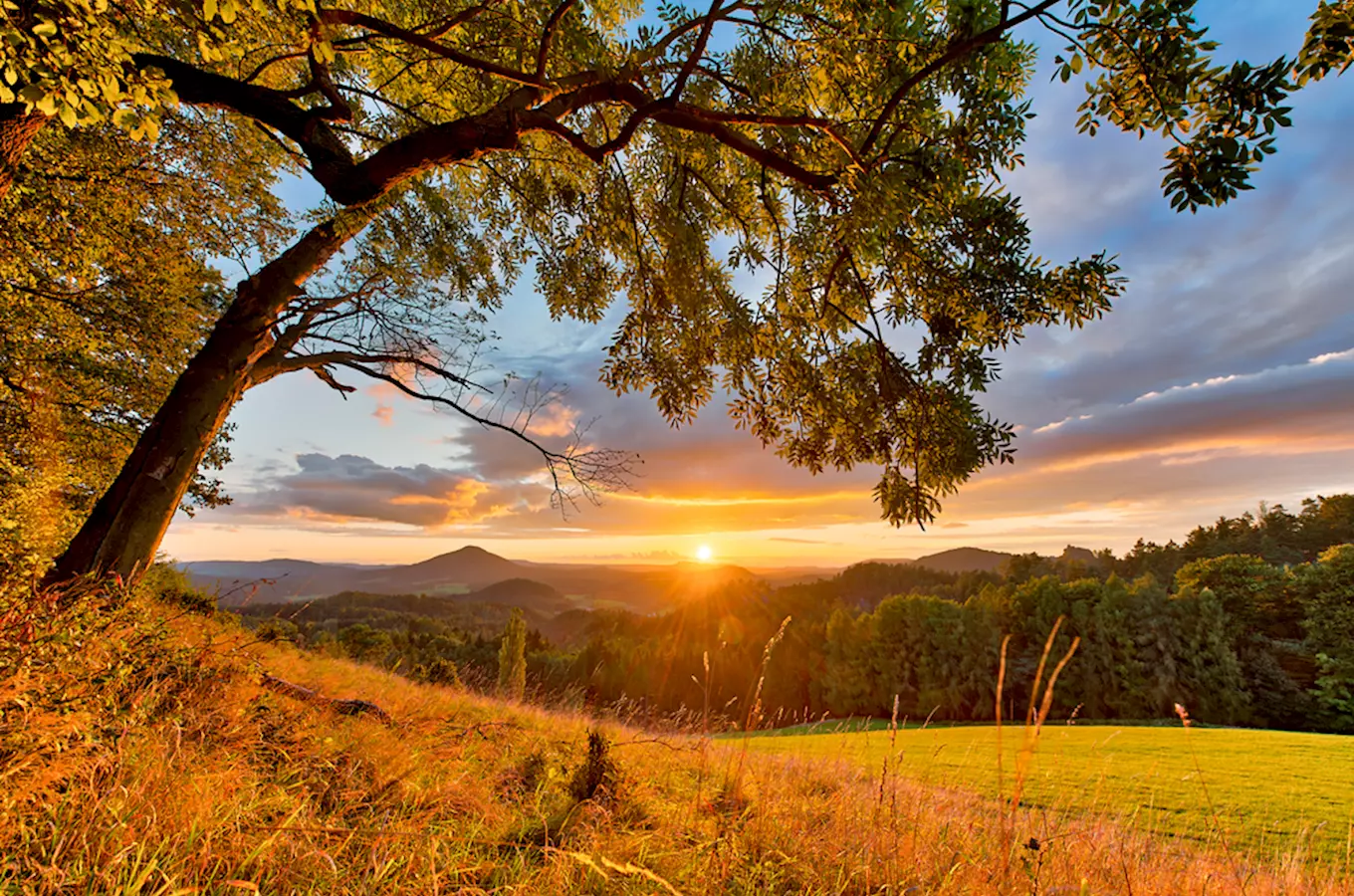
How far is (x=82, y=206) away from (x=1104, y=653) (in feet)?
156

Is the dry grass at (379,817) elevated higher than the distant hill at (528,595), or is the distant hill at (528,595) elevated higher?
the dry grass at (379,817)

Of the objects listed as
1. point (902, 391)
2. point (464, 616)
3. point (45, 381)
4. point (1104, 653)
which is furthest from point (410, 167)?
point (464, 616)

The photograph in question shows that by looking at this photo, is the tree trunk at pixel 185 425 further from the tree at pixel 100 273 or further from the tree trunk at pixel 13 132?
the tree trunk at pixel 13 132

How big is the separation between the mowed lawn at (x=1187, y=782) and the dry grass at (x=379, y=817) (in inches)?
20.6

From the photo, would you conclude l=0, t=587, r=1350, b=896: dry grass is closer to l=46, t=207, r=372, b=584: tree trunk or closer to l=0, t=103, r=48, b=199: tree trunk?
l=46, t=207, r=372, b=584: tree trunk

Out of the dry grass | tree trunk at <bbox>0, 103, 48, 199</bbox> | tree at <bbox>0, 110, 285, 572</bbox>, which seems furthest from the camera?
tree at <bbox>0, 110, 285, 572</bbox>

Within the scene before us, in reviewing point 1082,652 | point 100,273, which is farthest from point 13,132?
point 1082,652

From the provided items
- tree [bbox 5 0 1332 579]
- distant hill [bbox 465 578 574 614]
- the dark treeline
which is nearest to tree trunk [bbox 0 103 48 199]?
tree [bbox 5 0 1332 579]

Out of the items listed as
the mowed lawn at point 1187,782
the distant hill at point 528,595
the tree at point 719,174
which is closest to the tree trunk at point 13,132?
the tree at point 719,174

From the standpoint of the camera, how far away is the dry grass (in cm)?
197

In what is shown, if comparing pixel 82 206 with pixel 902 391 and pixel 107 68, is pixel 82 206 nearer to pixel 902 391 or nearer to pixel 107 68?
pixel 107 68

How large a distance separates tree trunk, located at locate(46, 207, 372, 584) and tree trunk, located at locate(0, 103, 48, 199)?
60.8 inches

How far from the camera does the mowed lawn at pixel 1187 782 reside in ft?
16.5

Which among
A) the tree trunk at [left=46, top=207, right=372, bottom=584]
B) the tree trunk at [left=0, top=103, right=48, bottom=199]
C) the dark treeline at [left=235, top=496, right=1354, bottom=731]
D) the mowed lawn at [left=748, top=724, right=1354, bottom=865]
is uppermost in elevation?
the tree trunk at [left=0, top=103, right=48, bottom=199]
